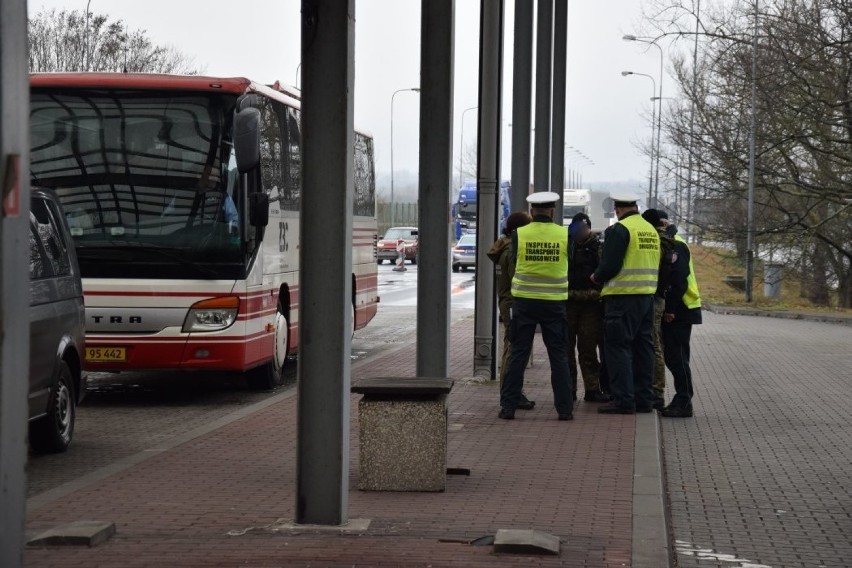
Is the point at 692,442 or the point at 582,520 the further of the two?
the point at 692,442

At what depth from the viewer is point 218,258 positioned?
45.4 feet

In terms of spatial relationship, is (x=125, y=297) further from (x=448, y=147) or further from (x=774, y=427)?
(x=774, y=427)

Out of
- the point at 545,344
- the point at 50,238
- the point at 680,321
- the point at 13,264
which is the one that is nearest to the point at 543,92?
the point at 680,321

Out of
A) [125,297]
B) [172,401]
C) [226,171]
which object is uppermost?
[226,171]

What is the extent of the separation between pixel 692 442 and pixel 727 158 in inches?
1038

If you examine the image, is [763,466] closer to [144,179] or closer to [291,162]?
[144,179]

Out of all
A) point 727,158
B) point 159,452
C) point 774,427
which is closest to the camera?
point 159,452

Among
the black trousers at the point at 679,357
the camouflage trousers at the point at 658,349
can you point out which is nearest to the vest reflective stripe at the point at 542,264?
the camouflage trousers at the point at 658,349

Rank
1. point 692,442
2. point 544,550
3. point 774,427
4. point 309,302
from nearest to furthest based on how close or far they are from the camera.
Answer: point 544,550 → point 309,302 → point 692,442 → point 774,427

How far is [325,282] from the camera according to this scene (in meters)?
7.05

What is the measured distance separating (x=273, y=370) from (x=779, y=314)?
70.7 feet

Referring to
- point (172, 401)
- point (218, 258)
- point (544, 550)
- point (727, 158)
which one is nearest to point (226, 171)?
point (218, 258)

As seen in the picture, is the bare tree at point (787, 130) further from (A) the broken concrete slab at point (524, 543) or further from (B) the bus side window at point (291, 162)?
(A) the broken concrete slab at point (524, 543)

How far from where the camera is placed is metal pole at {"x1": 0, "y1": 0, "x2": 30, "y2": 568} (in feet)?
12.1
